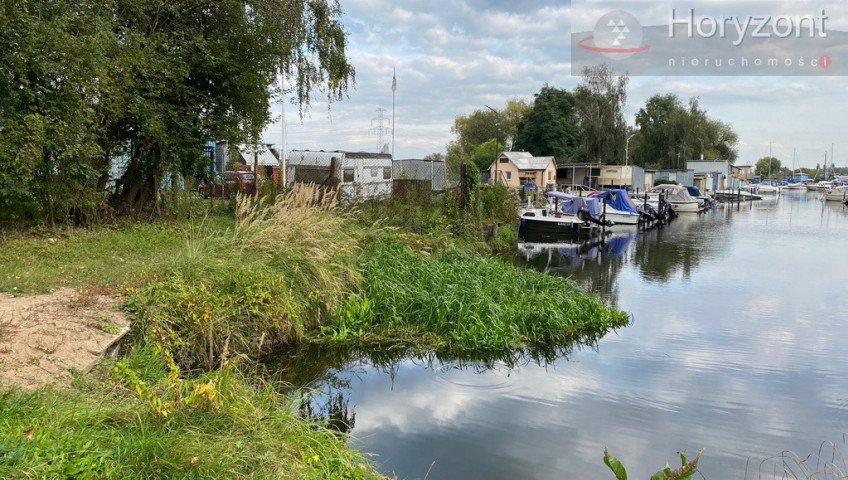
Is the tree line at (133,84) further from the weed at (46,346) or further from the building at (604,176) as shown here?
the building at (604,176)

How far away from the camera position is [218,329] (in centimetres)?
655

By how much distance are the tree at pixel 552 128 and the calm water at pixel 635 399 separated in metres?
48.4

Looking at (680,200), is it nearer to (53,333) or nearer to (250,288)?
(250,288)

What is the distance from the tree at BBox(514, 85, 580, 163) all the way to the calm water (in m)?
48.4

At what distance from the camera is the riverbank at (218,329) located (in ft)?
11.1

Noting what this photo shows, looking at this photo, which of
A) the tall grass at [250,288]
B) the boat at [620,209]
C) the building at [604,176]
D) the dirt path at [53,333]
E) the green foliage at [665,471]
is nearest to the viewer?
the green foliage at [665,471]

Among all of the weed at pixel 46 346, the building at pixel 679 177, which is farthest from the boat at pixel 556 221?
the building at pixel 679 177

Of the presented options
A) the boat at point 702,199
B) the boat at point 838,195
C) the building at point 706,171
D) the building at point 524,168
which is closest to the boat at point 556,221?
the boat at point 702,199

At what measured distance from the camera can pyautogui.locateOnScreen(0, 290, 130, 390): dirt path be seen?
15.1ft

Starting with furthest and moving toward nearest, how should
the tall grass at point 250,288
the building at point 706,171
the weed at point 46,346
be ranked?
the building at point 706,171, the tall grass at point 250,288, the weed at point 46,346

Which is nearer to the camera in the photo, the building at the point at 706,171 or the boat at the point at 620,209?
the boat at the point at 620,209

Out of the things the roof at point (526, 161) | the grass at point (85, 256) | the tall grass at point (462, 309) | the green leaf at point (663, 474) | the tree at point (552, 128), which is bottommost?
the tall grass at point (462, 309)

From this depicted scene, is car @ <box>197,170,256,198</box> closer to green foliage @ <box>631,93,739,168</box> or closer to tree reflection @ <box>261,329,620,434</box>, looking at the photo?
tree reflection @ <box>261,329,620,434</box>

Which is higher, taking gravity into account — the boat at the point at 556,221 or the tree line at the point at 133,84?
the tree line at the point at 133,84
